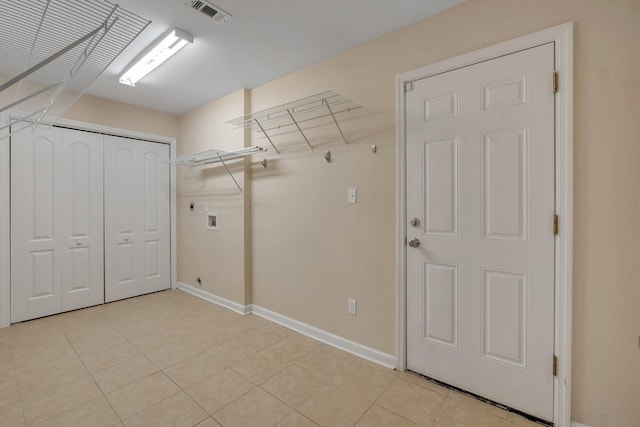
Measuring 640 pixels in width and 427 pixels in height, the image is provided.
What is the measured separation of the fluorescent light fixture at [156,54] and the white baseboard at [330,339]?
97.3 inches

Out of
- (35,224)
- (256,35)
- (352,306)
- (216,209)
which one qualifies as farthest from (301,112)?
(35,224)

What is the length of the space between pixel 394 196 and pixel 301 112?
1.19 m

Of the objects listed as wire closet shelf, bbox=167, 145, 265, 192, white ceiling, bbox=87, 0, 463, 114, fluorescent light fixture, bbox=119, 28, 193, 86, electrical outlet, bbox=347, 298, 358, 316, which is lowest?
electrical outlet, bbox=347, 298, 358, 316

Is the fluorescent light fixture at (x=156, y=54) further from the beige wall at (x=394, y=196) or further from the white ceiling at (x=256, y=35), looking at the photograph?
the beige wall at (x=394, y=196)

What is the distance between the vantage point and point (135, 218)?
372 cm

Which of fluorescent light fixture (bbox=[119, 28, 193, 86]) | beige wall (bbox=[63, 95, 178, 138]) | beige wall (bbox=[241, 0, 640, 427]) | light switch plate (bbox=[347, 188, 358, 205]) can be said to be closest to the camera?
beige wall (bbox=[241, 0, 640, 427])

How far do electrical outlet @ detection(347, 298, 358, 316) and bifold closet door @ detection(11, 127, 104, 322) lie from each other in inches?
121

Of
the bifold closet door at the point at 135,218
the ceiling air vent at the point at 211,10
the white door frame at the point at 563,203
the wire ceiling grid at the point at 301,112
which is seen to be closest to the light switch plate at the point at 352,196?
the wire ceiling grid at the point at 301,112

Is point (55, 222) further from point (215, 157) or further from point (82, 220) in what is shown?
point (215, 157)

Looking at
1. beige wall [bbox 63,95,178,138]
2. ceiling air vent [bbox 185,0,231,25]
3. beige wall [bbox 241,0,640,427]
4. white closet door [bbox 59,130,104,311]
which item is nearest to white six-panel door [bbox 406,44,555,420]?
beige wall [bbox 241,0,640,427]

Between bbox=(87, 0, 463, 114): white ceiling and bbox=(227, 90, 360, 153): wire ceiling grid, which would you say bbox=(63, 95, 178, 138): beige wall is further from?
bbox=(227, 90, 360, 153): wire ceiling grid

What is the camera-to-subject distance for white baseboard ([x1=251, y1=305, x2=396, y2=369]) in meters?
2.15

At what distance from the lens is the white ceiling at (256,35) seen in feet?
6.02

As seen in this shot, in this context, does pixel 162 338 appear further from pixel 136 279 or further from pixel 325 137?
pixel 325 137
